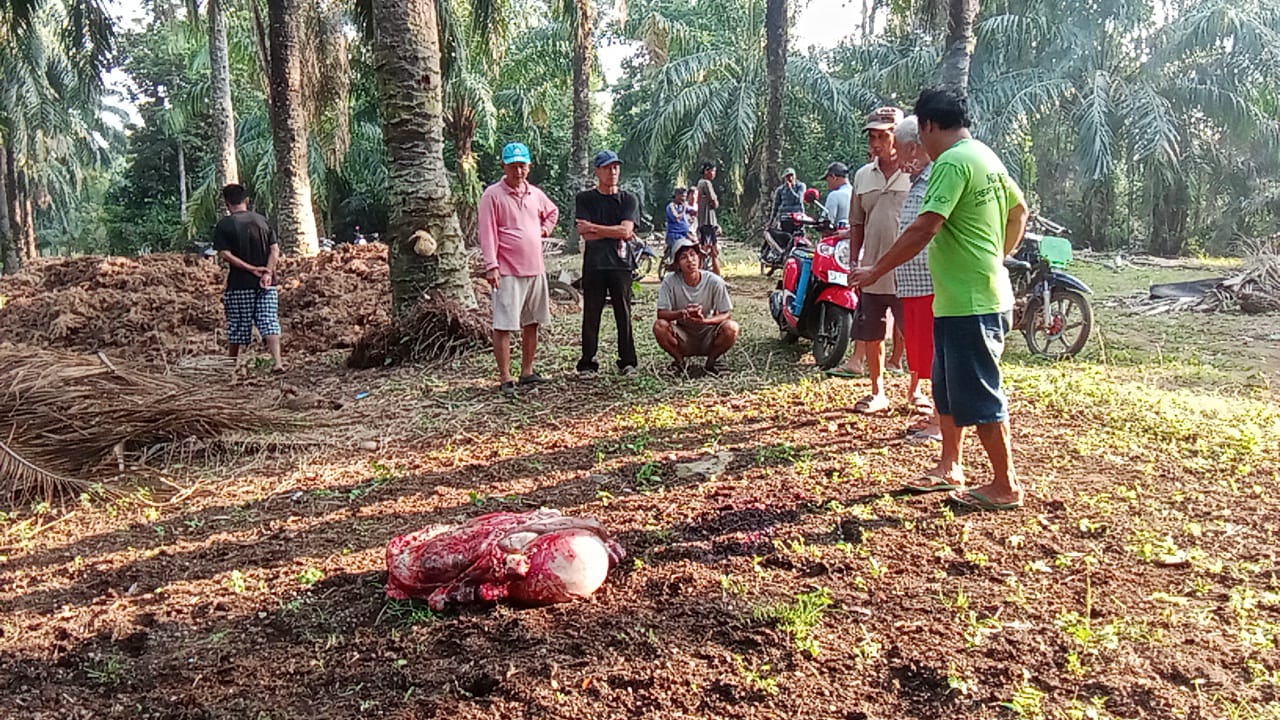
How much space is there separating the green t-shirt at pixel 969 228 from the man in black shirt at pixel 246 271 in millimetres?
5520

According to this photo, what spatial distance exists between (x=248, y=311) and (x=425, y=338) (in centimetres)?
147

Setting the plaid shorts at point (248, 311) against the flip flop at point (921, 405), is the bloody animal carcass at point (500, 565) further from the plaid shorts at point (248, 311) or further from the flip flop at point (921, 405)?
the plaid shorts at point (248, 311)

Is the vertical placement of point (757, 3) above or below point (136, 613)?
above

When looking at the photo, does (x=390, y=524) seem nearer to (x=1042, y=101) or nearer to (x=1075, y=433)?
(x=1075, y=433)

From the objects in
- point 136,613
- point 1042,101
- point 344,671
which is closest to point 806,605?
point 344,671

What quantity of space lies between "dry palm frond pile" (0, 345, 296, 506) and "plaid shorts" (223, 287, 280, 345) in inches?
76.4

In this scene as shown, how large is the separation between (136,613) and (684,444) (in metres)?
2.70

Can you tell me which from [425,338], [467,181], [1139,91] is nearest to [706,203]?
[467,181]

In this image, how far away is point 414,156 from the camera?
7.44m

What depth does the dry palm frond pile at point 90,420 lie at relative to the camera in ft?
14.5

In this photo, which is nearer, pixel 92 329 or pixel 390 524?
pixel 390 524

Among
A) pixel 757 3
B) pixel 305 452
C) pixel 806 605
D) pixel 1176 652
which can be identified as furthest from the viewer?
pixel 757 3

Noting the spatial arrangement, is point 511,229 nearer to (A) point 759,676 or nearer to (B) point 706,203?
(A) point 759,676

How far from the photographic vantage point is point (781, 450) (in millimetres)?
4656
